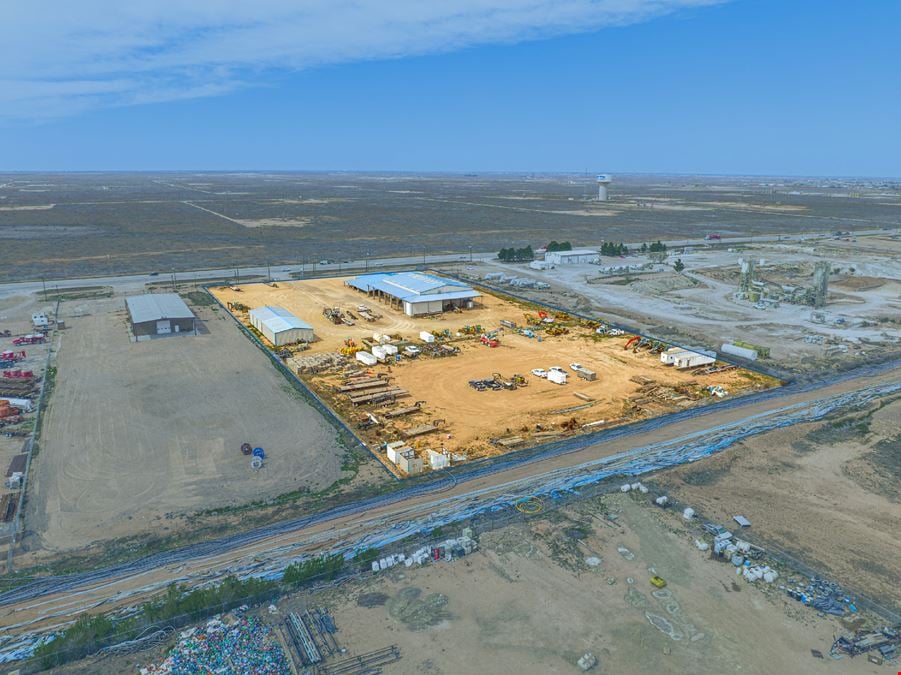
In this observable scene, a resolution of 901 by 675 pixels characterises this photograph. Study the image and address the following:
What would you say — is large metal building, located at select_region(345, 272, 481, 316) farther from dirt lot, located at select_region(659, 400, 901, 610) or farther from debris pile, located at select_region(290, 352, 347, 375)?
dirt lot, located at select_region(659, 400, 901, 610)

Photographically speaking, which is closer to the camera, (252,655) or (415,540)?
(252,655)

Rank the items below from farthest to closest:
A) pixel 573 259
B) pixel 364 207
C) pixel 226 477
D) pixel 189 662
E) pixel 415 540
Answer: pixel 364 207 → pixel 573 259 → pixel 226 477 → pixel 415 540 → pixel 189 662

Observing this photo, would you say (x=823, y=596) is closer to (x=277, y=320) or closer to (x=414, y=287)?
(x=277, y=320)

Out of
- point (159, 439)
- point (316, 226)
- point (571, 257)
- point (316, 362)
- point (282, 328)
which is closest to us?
point (159, 439)

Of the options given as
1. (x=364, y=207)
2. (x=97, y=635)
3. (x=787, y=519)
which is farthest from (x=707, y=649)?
(x=364, y=207)

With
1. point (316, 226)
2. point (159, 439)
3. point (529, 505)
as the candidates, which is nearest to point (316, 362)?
point (159, 439)

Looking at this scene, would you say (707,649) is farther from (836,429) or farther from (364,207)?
(364,207)

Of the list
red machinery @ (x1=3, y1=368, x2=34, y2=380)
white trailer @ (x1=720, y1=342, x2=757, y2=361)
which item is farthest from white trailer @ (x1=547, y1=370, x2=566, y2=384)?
red machinery @ (x1=3, y1=368, x2=34, y2=380)
